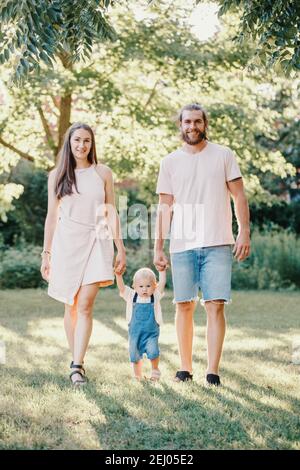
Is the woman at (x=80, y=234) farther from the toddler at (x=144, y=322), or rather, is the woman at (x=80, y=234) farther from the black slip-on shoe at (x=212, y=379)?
the black slip-on shoe at (x=212, y=379)

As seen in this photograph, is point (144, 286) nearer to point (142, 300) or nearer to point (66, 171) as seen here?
point (142, 300)

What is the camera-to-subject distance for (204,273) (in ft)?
19.5

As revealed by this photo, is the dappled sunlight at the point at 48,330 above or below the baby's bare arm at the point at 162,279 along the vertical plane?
below

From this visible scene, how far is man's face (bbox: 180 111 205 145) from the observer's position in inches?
234

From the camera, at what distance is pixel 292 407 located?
204 inches

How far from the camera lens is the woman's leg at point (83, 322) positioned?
601 cm

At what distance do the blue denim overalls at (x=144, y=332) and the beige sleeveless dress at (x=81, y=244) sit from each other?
0.42m

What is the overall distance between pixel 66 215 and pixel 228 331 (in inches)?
188

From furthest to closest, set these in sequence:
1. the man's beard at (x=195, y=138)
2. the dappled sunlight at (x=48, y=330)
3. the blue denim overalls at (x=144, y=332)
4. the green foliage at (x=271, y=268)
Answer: the green foliage at (x=271, y=268) < the dappled sunlight at (x=48, y=330) < the blue denim overalls at (x=144, y=332) < the man's beard at (x=195, y=138)

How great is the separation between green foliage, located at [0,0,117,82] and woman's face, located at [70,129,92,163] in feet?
2.54

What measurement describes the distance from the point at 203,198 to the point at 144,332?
1.24 m

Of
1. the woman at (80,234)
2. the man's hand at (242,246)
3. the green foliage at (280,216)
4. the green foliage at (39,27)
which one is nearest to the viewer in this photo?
the green foliage at (39,27)

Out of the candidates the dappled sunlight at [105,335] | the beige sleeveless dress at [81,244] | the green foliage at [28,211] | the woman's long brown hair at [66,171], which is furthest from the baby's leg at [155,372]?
the green foliage at [28,211]
